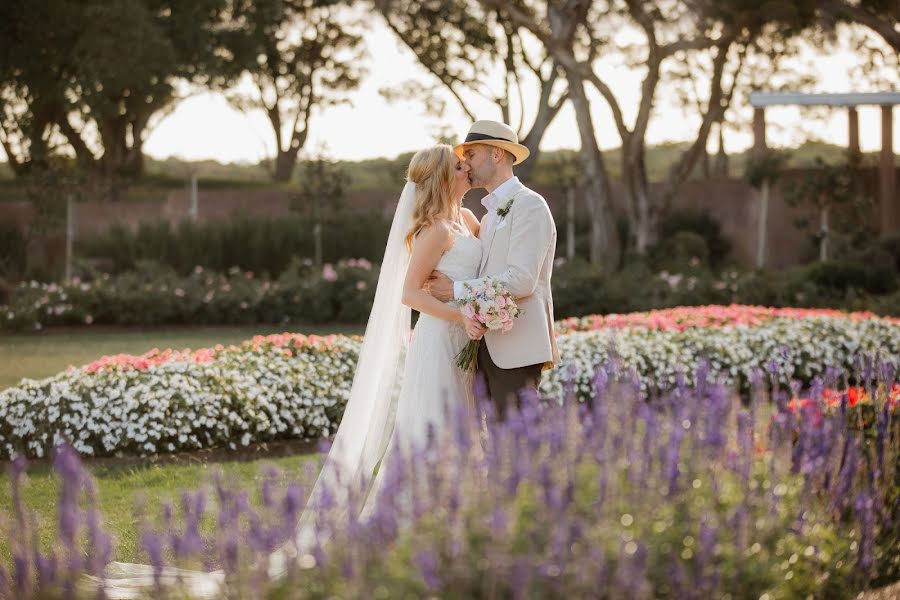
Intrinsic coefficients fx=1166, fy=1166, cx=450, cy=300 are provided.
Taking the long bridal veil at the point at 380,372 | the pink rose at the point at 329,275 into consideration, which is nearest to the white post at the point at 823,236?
the pink rose at the point at 329,275

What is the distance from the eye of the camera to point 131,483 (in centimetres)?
726

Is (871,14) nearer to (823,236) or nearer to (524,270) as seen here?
(823,236)

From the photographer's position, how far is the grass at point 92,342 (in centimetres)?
1309

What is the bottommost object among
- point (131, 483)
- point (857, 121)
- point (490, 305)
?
point (131, 483)

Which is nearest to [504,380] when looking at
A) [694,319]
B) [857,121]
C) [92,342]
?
[694,319]

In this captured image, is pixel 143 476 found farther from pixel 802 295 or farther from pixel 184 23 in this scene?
pixel 184 23

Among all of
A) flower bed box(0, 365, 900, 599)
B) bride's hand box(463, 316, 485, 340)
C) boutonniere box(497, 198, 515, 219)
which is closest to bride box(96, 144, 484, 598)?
bride's hand box(463, 316, 485, 340)

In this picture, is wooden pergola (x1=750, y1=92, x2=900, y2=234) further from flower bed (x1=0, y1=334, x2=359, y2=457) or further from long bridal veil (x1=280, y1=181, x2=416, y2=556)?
long bridal veil (x1=280, y1=181, x2=416, y2=556)

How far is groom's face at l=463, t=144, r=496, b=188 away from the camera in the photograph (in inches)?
209

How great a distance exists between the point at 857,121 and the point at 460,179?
73.6ft

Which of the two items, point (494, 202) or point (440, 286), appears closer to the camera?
point (494, 202)

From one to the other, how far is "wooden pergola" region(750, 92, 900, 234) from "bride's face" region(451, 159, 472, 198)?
16747 mm

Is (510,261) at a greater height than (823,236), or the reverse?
(510,261)

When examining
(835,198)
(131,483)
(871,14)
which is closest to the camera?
(131,483)
